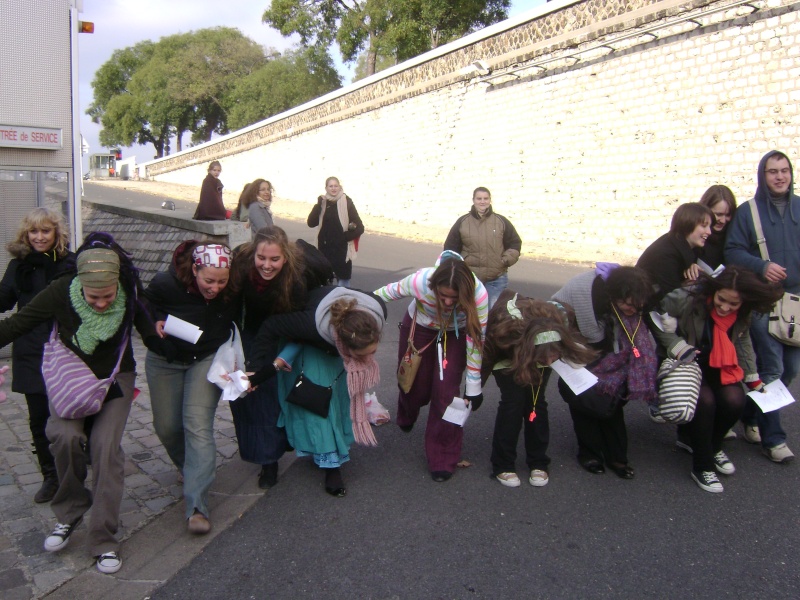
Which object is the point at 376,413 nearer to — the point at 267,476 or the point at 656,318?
the point at 267,476

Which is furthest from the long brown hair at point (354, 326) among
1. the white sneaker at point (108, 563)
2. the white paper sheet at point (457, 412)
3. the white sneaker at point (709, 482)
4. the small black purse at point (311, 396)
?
the white sneaker at point (709, 482)

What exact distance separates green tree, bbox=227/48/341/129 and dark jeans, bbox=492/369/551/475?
40613mm

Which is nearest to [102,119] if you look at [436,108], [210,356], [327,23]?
[327,23]

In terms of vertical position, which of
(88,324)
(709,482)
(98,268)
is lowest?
(709,482)

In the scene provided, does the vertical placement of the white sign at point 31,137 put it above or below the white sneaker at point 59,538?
above

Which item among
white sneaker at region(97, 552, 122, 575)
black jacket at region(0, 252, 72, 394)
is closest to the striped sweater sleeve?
white sneaker at region(97, 552, 122, 575)

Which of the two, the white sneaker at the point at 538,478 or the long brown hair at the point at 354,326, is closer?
the long brown hair at the point at 354,326

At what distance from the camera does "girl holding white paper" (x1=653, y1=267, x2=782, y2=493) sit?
445 centimetres

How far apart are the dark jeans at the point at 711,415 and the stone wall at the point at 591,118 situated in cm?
954

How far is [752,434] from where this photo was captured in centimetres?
523

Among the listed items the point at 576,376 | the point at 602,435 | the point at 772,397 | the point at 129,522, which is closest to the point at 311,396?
the point at 129,522

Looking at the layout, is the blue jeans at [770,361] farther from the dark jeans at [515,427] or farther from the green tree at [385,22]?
the green tree at [385,22]

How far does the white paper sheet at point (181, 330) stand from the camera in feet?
12.6

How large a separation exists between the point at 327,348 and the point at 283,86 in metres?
45.5
